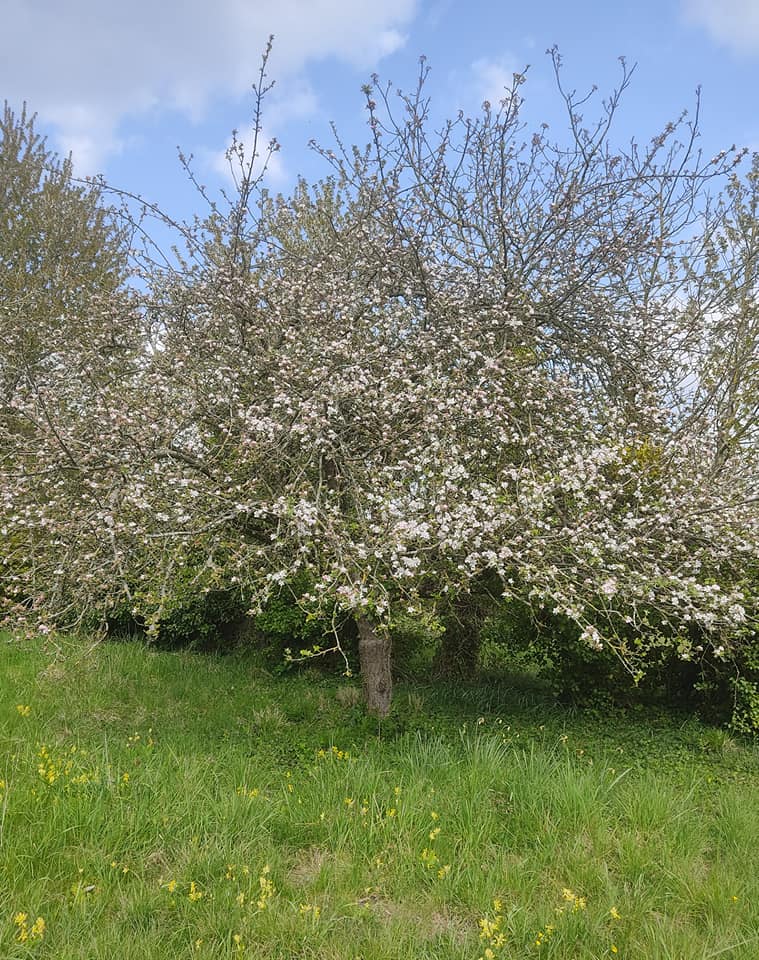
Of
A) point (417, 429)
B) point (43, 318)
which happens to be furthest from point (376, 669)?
point (43, 318)

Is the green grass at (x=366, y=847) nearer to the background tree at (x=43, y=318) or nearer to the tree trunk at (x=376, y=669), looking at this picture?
the tree trunk at (x=376, y=669)

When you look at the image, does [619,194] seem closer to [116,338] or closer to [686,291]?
[686,291]

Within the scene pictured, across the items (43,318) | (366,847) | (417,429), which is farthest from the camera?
(43,318)

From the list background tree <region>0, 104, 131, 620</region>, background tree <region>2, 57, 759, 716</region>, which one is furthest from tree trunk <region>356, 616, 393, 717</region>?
background tree <region>0, 104, 131, 620</region>

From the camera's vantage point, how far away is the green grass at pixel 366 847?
2.95 m

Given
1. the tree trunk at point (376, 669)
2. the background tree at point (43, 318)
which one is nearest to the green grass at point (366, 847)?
the tree trunk at point (376, 669)

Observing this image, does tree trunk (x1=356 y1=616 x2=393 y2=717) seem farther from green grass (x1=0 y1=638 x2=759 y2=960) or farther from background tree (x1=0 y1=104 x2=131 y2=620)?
background tree (x1=0 y1=104 x2=131 y2=620)

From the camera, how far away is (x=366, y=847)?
3.59 m

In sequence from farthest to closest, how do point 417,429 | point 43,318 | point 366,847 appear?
point 43,318
point 417,429
point 366,847

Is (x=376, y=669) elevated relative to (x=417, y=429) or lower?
lower

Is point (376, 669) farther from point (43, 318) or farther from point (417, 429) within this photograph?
point (43, 318)

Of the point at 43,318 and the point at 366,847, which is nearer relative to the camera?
the point at 366,847

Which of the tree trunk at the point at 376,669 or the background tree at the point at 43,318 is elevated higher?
the background tree at the point at 43,318

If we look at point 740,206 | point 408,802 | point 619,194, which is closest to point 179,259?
point 619,194
